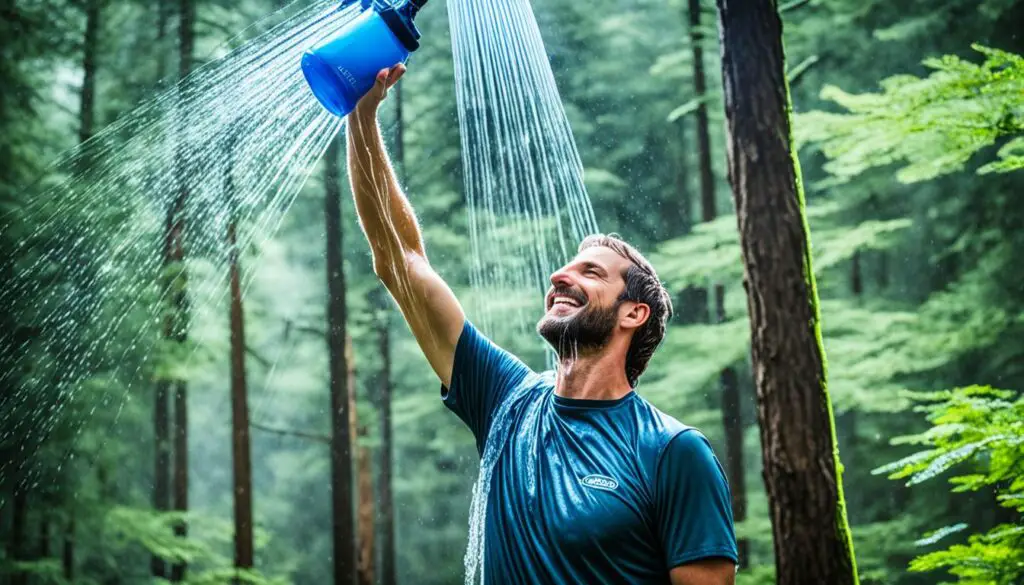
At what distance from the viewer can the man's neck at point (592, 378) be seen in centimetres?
244

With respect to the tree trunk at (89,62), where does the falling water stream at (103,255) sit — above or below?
below

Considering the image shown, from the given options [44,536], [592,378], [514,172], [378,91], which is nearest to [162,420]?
[44,536]

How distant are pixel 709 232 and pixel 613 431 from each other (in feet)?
27.7

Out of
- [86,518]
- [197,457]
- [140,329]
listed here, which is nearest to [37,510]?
[86,518]

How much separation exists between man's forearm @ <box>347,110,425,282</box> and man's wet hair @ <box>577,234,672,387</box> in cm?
68

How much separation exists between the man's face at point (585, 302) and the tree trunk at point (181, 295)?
7.07 meters

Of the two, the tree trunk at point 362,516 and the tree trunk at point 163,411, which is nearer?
the tree trunk at point 163,411

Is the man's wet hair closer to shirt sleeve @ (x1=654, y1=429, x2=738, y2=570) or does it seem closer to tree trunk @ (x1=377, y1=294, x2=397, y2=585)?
shirt sleeve @ (x1=654, y1=429, x2=738, y2=570)

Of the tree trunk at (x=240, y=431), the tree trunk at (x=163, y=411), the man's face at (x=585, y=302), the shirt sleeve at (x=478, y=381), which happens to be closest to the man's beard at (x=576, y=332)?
the man's face at (x=585, y=302)

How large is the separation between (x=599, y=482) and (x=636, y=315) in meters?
0.65

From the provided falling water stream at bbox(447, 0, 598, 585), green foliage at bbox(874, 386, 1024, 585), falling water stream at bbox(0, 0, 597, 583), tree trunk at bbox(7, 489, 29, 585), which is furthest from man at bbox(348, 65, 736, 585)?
tree trunk at bbox(7, 489, 29, 585)

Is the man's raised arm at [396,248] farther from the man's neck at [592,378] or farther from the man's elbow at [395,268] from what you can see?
the man's neck at [592,378]

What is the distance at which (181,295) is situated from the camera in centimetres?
1151

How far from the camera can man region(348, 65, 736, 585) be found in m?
2.05
